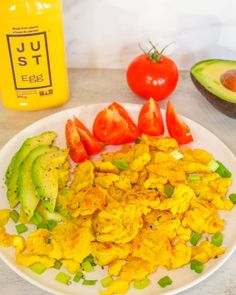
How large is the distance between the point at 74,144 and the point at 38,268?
0.32 m

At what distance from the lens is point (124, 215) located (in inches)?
34.3

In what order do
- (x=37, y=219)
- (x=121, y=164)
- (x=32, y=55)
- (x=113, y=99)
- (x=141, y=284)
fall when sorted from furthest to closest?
(x=113, y=99) → (x=32, y=55) → (x=121, y=164) → (x=37, y=219) → (x=141, y=284)

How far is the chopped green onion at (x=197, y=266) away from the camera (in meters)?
0.80

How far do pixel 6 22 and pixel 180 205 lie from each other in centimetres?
56

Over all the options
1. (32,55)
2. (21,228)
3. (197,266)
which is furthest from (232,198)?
(32,55)

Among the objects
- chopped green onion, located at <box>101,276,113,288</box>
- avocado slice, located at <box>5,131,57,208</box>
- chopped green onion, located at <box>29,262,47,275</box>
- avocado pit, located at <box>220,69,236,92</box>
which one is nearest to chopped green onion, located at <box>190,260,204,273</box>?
chopped green onion, located at <box>101,276,113,288</box>

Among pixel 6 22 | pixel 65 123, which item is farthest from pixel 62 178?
pixel 6 22

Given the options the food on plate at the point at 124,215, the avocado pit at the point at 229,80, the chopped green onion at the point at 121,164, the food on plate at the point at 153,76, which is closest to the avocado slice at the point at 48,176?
the food on plate at the point at 124,215

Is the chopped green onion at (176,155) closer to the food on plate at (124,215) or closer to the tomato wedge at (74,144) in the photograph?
the food on plate at (124,215)

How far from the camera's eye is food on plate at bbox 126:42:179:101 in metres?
1.17

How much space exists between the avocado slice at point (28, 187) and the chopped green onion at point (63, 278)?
0.14 metres

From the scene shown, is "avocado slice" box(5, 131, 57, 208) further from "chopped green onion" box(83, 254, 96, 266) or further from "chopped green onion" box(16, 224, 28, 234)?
"chopped green onion" box(83, 254, 96, 266)

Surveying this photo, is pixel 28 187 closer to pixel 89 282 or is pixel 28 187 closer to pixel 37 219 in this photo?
pixel 37 219

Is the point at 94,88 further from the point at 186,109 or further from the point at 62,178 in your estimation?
the point at 62,178
